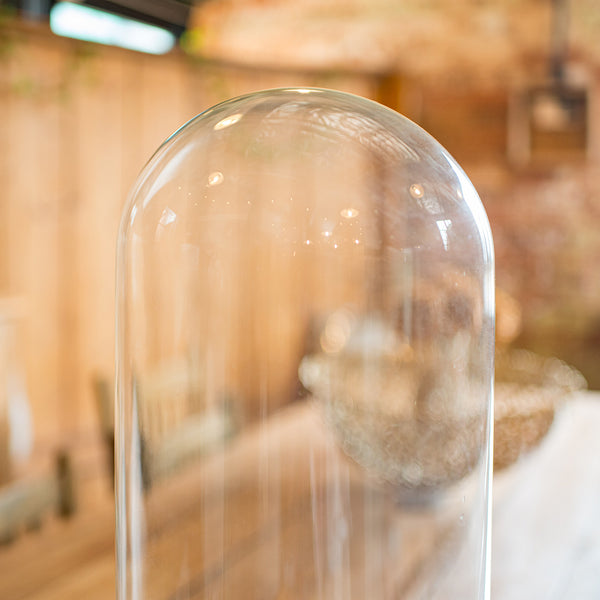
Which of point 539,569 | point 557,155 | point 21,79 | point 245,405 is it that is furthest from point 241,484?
point 557,155

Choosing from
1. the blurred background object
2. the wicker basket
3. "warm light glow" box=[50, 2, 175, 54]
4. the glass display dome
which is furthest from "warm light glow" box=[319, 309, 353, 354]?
"warm light glow" box=[50, 2, 175, 54]

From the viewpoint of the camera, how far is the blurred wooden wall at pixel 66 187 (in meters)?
2.87

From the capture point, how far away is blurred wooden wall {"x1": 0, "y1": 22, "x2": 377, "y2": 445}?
Result: 287cm

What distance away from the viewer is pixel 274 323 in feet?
2.06

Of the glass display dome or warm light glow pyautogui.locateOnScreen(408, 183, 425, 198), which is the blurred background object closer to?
the glass display dome

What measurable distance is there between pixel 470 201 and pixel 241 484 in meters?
0.27

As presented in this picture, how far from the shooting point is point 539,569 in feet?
2.56

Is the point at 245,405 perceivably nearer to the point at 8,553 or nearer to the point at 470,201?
the point at 470,201

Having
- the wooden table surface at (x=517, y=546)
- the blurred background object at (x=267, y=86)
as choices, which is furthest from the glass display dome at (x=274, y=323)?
the blurred background object at (x=267, y=86)

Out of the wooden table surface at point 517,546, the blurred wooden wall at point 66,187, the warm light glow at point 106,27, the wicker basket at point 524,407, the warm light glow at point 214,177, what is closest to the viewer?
the warm light glow at point 214,177

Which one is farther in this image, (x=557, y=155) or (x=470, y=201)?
(x=557, y=155)

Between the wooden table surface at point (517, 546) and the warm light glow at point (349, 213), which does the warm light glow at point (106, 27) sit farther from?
the warm light glow at point (349, 213)

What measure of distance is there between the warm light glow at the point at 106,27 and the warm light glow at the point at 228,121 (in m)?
3.25

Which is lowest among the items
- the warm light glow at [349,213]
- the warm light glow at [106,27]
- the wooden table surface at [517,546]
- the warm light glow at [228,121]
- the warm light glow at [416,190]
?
the wooden table surface at [517,546]
